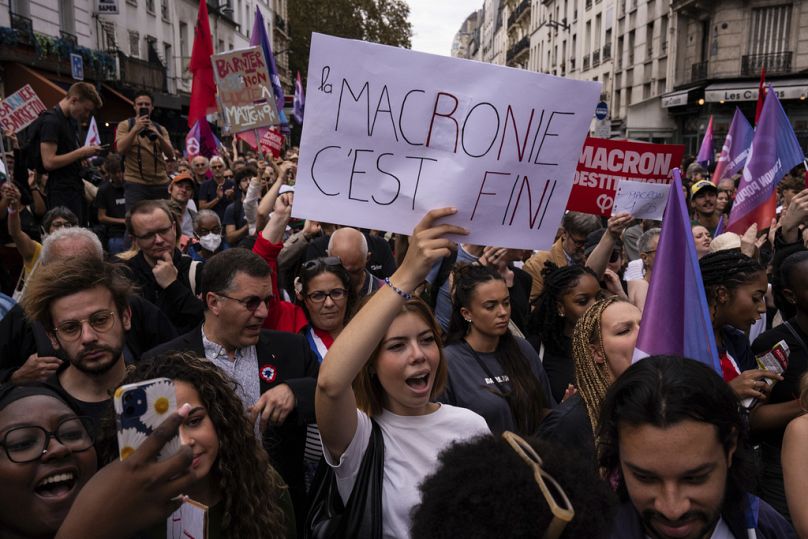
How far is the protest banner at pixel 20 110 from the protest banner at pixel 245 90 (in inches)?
75.4

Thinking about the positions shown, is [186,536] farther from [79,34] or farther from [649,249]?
[79,34]

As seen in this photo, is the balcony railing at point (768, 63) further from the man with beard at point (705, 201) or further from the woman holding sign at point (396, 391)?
the woman holding sign at point (396, 391)

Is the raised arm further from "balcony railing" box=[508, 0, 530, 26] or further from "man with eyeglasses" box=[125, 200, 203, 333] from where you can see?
"balcony railing" box=[508, 0, 530, 26]

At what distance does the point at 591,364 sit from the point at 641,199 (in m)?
2.71

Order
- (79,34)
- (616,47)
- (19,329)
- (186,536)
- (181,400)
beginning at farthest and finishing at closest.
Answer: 1. (616,47)
2. (79,34)
3. (19,329)
4. (181,400)
5. (186,536)

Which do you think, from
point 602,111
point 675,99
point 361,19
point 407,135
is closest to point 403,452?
point 407,135

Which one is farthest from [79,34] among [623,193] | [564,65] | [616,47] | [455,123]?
[564,65]

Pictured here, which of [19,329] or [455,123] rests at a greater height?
[455,123]

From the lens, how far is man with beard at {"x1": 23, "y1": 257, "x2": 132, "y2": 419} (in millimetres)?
2684

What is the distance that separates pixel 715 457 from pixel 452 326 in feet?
7.27

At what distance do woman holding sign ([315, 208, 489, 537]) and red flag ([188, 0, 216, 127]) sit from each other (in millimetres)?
9203

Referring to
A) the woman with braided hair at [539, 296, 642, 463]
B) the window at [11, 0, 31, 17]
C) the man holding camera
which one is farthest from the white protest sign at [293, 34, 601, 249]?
the window at [11, 0, 31, 17]

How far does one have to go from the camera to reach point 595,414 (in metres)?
2.66

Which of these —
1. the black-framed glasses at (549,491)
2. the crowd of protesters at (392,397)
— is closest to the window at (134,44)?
the crowd of protesters at (392,397)
